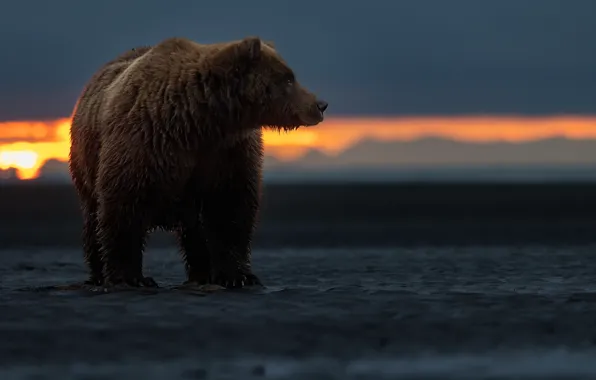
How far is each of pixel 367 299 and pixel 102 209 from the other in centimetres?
250

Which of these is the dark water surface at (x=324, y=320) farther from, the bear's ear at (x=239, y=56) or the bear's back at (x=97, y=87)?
the bear's ear at (x=239, y=56)

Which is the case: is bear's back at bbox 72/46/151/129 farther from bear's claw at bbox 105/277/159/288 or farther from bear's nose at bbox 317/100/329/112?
bear's nose at bbox 317/100/329/112

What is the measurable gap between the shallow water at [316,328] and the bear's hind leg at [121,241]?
0.31m

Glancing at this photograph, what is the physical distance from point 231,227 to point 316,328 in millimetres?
2733

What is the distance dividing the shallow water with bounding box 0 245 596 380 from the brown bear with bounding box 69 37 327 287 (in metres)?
0.57

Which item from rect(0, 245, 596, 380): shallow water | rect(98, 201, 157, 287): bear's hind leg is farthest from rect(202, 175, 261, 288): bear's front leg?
rect(98, 201, 157, 287): bear's hind leg

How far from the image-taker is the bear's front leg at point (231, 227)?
12766 mm

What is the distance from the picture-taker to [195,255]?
13.5 m

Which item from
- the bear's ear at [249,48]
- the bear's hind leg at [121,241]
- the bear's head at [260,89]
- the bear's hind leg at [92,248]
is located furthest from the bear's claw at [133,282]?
the bear's ear at [249,48]

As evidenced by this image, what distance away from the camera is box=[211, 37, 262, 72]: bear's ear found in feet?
40.4

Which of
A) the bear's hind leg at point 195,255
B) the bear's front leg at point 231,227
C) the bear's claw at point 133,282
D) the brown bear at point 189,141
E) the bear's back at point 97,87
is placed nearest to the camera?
the brown bear at point 189,141

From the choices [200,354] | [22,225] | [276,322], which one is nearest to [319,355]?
[200,354]

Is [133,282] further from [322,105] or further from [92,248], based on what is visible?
[322,105]

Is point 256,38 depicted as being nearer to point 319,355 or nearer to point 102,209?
point 102,209
